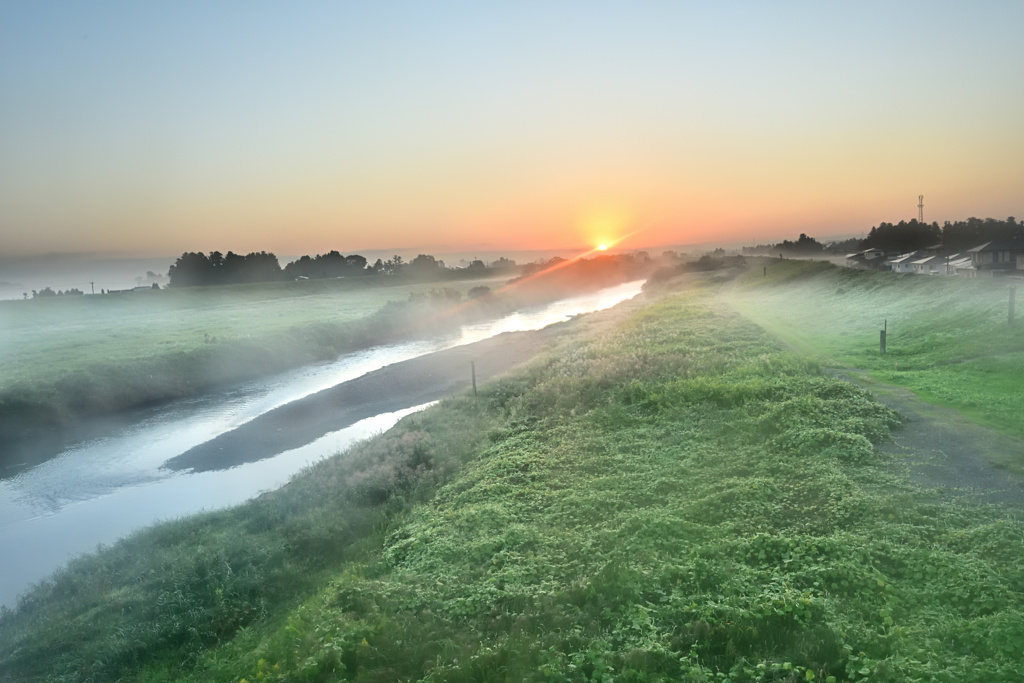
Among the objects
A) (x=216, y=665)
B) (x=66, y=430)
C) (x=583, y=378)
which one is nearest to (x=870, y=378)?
(x=583, y=378)

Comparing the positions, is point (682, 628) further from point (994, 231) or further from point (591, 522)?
point (994, 231)

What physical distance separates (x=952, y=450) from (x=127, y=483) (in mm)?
30702

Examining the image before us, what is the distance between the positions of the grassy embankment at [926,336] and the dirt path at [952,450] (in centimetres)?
57

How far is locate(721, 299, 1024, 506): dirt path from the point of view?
43.0 feet

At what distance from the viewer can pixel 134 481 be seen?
26.4m

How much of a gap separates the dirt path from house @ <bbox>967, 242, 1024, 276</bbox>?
208ft

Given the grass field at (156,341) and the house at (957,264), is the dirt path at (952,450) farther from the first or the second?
the house at (957,264)

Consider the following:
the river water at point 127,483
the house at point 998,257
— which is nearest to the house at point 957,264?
the house at point 998,257

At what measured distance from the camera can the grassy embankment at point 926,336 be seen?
778 inches

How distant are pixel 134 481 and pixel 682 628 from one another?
2582 centimetres

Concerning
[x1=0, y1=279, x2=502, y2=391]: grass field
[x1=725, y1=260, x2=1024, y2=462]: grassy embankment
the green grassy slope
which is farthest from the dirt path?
[x1=0, y1=279, x2=502, y2=391]: grass field

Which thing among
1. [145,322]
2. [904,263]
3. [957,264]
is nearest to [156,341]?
[145,322]

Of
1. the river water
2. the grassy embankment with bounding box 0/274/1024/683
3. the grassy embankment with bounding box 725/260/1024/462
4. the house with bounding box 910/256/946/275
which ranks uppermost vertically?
the house with bounding box 910/256/946/275

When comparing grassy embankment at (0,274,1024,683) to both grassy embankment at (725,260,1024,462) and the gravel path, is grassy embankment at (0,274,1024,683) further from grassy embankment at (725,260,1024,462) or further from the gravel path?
grassy embankment at (725,260,1024,462)
